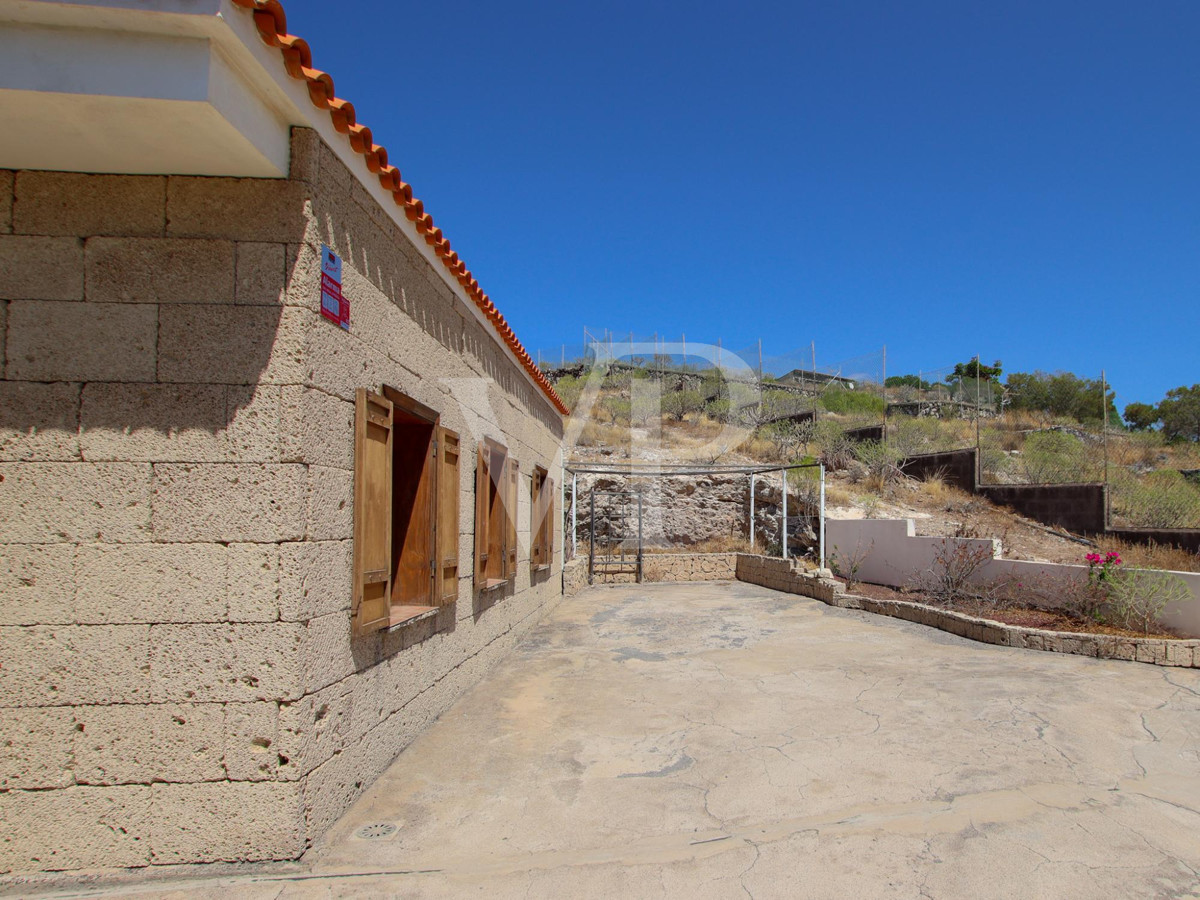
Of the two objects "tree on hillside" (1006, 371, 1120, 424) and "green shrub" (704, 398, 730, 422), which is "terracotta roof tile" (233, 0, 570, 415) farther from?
"tree on hillside" (1006, 371, 1120, 424)

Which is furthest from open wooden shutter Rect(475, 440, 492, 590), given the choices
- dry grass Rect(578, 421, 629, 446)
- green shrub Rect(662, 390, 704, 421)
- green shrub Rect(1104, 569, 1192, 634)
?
green shrub Rect(662, 390, 704, 421)

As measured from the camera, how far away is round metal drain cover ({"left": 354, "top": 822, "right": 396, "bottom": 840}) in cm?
332

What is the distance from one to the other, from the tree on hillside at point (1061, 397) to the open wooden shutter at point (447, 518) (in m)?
28.4

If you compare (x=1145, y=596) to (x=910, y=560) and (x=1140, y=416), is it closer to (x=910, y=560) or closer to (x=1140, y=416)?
(x=910, y=560)

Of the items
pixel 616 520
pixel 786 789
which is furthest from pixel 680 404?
pixel 786 789

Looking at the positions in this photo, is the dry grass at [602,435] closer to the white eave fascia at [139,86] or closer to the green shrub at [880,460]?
the green shrub at [880,460]

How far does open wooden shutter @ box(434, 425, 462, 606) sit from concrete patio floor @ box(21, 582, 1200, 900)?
37.1 inches

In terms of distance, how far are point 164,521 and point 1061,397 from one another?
32.5 metres

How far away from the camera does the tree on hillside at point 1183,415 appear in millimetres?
25641

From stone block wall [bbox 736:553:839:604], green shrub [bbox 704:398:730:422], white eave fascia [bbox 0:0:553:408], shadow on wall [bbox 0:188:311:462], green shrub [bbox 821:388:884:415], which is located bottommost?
stone block wall [bbox 736:553:839:604]

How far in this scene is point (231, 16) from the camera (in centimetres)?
254

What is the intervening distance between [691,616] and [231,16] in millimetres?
9115

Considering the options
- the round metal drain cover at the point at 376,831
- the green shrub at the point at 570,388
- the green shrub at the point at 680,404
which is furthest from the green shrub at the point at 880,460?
the round metal drain cover at the point at 376,831

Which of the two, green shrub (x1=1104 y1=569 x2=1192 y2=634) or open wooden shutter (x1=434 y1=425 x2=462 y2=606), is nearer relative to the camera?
open wooden shutter (x1=434 y1=425 x2=462 y2=606)
